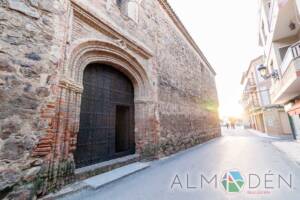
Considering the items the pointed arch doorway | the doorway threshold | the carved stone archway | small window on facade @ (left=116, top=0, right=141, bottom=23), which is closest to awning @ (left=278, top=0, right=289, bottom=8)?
small window on facade @ (left=116, top=0, right=141, bottom=23)

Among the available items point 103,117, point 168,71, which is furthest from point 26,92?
point 168,71

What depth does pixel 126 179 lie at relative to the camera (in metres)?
3.31

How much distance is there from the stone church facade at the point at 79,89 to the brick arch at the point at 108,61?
2 cm

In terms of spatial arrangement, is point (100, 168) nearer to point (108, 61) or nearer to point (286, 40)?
point (108, 61)

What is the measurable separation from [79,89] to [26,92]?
35.6 inches

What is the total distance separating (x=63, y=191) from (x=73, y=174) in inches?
13.0

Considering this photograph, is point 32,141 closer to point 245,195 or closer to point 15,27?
point 15,27

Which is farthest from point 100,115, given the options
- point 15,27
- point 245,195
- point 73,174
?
point 245,195
